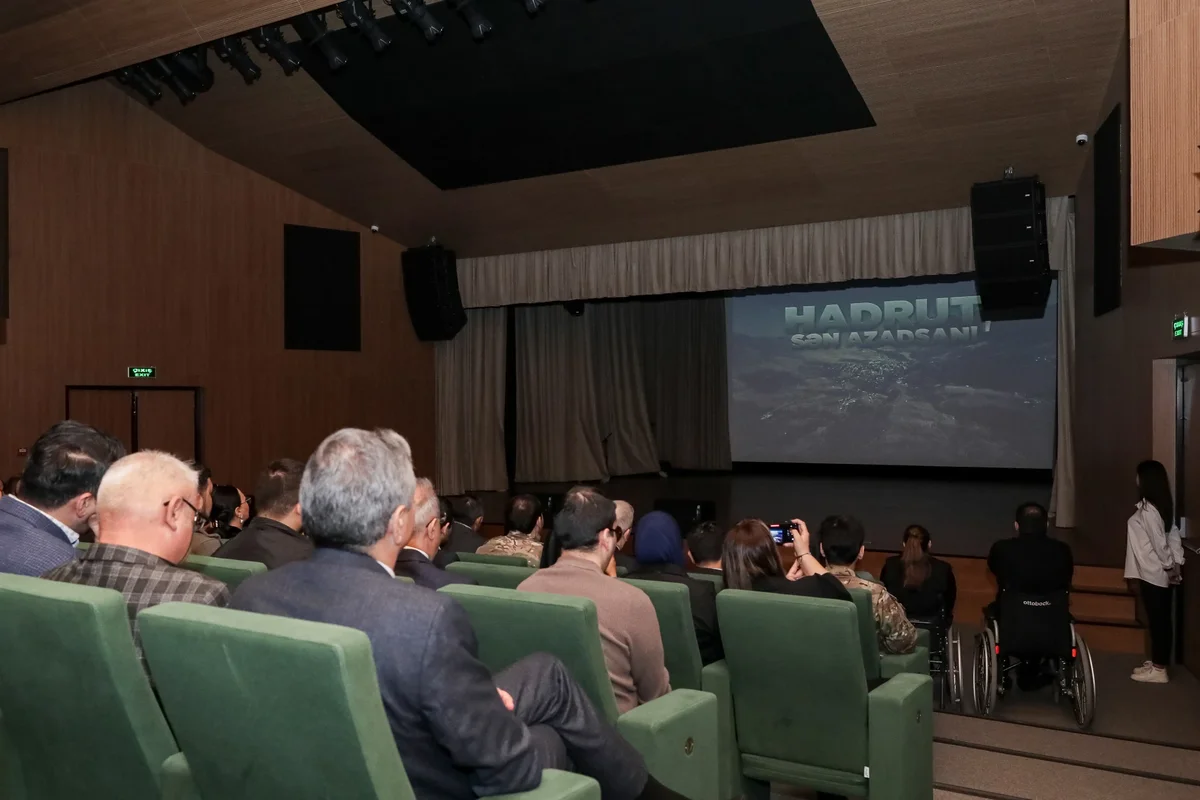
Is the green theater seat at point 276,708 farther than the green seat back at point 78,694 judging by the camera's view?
No

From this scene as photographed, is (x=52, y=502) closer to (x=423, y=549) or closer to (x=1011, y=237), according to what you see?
(x=423, y=549)

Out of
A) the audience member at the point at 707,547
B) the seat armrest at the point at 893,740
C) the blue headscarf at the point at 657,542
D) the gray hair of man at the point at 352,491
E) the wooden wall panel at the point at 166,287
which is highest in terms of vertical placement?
the wooden wall panel at the point at 166,287

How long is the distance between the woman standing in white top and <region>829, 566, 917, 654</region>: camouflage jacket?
8.30 ft

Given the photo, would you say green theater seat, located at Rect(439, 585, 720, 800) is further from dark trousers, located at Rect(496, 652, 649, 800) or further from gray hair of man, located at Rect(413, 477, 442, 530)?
gray hair of man, located at Rect(413, 477, 442, 530)

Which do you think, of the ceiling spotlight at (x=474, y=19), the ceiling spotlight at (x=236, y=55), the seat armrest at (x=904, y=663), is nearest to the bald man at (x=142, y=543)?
the seat armrest at (x=904, y=663)

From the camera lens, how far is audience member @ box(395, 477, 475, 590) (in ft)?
9.55

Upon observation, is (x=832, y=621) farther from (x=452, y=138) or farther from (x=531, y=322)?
(x=531, y=322)

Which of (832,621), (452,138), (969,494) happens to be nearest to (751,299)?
(969,494)

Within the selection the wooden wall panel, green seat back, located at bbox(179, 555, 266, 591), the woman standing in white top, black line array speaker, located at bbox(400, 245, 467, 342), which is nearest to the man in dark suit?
green seat back, located at bbox(179, 555, 266, 591)

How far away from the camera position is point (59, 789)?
228cm

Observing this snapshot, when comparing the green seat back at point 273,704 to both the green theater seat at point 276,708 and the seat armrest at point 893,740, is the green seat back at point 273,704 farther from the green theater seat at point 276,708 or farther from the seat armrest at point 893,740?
the seat armrest at point 893,740

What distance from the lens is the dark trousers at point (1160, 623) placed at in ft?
17.9

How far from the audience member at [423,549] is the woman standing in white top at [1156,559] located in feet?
13.3

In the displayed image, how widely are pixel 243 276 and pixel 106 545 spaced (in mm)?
8741
